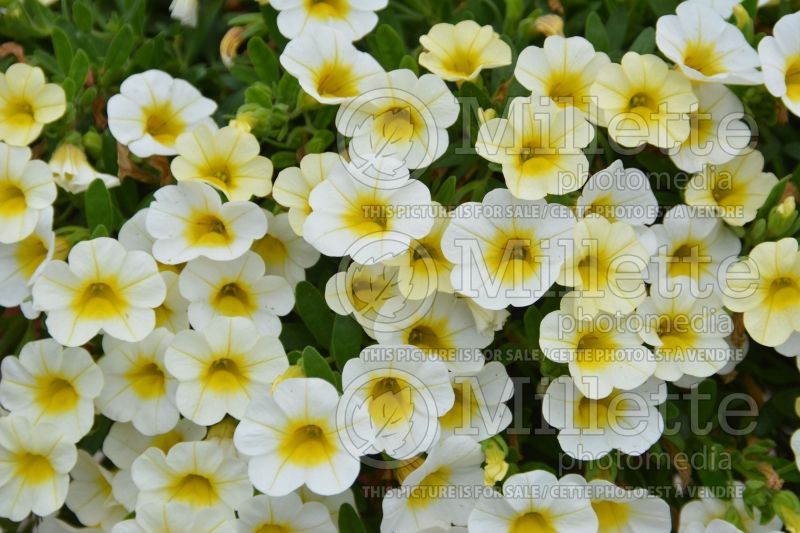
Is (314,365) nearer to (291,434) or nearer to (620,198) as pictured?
(291,434)

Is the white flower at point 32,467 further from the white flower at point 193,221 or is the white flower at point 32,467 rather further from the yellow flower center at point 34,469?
the white flower at point 193,221

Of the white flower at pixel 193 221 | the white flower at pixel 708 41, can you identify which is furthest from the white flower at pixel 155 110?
the white flower at pixel 708 41

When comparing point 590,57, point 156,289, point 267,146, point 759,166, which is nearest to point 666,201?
point 759,166

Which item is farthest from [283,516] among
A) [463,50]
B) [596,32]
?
[596,32]

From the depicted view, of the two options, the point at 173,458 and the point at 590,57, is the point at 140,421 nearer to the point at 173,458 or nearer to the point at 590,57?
the point at 173,458

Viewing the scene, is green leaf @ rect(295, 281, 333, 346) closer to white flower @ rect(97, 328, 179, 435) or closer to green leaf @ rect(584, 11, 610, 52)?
white flower @ rect(97, 328, 179, 435)

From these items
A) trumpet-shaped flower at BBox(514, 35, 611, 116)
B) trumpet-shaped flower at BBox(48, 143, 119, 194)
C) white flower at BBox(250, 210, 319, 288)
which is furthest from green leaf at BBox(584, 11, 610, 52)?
trumpet-shaped flower at BBox(48, 143, 119, 194)
